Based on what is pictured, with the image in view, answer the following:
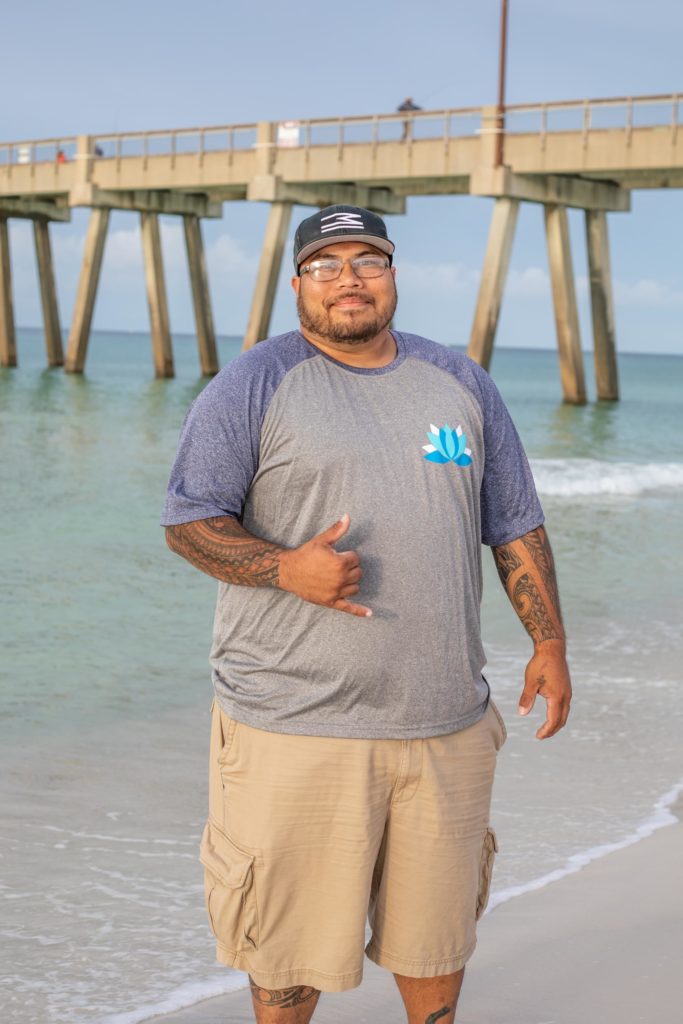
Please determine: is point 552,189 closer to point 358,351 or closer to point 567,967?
point 567,967

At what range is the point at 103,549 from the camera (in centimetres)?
1268

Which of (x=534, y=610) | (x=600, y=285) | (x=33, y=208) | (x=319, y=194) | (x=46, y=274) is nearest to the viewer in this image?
(x=534, y=610)

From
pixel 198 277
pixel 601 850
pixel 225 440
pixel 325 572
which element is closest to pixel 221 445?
pixel 225 440

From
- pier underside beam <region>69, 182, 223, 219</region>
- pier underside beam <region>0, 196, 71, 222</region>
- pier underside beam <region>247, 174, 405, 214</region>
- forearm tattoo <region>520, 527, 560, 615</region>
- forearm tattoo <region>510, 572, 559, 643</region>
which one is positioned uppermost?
forearm tattoo <region>520, 527, 560, 615</region>

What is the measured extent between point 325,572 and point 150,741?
154 inches

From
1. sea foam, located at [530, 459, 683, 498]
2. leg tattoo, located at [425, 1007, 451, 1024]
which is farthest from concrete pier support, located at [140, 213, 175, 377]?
leg tattoo, located at [425, 1007, 451, 1024]

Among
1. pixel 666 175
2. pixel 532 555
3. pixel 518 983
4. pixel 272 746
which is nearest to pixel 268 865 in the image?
pixel 272 746

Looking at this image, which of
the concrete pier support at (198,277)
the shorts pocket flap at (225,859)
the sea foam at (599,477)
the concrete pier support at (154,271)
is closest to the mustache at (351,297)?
the shorts pocket flap at (225,859)

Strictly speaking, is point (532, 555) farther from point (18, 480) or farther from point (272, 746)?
point (18, 480)

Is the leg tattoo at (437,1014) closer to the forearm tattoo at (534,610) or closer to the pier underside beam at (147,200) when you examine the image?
the forearm tattoo at (534,610)

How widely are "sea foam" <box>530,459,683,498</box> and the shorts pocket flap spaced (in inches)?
626

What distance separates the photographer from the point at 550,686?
2990 millimetres

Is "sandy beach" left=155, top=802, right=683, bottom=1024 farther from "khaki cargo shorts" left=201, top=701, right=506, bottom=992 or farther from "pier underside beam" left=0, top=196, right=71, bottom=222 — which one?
"pier underside beam" left=0, top=196, right=71, bottom=222

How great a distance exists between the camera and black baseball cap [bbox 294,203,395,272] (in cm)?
285
